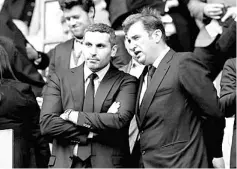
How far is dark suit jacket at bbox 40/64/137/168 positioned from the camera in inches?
186

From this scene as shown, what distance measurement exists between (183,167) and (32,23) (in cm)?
400

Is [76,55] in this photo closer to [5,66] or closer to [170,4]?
[5,66]

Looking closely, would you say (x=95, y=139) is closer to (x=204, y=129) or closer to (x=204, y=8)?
(x=204, y=129)

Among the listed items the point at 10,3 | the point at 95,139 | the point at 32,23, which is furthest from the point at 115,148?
the point at 32,23

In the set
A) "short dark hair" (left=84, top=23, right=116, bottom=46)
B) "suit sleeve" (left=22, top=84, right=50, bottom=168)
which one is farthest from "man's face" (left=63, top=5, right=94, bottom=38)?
"suit sleeve" (left=22, top=84, right=50, bottom=168)

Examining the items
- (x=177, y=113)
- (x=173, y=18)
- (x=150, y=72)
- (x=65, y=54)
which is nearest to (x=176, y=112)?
(x=177, y=113)

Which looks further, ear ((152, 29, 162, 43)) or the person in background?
the person in background

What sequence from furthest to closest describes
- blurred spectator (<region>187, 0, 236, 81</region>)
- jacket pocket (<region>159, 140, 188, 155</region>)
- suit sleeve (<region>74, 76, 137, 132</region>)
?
blurred spectator (<region>187, 0, 236, 81</region>)
suit sleeve (<region>74, 76, 137, 132</region>)
jacket pocket (<region>159, 140, 188, 155</region>)

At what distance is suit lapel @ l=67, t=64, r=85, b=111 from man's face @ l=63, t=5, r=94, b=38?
0.67 m

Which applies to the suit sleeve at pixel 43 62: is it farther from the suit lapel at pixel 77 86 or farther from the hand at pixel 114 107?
the hand at pixel 114 107

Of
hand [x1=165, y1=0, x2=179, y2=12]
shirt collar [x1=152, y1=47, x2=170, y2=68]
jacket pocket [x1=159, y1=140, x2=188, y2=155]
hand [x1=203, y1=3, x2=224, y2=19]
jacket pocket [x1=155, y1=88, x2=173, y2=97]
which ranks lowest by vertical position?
jacket pocket [x1=159, y1=140, x2=188, y2=155]

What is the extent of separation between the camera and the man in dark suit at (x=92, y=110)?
15.5 ft

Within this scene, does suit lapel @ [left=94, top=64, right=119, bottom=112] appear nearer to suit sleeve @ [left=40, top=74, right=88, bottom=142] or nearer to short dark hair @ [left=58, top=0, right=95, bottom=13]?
suit sleeve @ [left=40, top=74, right=88, bottom=142]

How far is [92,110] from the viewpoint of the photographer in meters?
4.82
